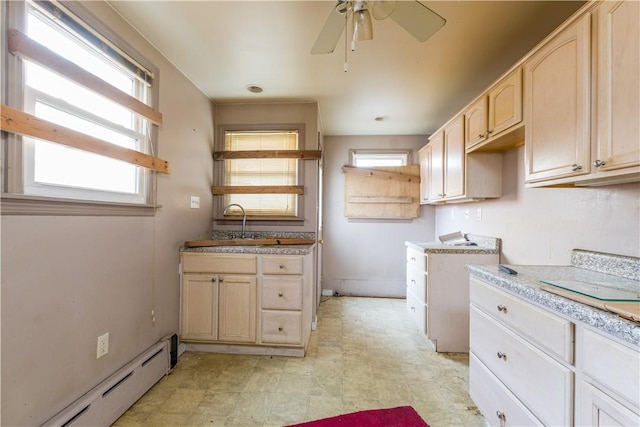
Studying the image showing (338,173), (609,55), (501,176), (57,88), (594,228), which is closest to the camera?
(609,55)

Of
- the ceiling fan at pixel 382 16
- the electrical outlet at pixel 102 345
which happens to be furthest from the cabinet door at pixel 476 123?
the electrical outlet at pixel 102 345

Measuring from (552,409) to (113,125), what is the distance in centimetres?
265

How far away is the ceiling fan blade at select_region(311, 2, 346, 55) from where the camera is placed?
1.29 meters

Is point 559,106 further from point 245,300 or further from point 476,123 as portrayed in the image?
point 245,300

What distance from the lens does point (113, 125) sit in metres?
1.67

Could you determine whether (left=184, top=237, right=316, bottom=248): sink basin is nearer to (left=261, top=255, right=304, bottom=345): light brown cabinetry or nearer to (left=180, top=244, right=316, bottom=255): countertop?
(left=180, top=244, right=316, bottom=255): countertop

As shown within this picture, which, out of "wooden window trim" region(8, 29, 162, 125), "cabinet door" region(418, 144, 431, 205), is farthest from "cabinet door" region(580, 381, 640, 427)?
"cabinet door" region(418, 144, 431, 205)

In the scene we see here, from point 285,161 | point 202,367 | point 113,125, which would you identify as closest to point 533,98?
point 285,161

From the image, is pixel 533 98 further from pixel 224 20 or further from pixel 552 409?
pixel 224 20

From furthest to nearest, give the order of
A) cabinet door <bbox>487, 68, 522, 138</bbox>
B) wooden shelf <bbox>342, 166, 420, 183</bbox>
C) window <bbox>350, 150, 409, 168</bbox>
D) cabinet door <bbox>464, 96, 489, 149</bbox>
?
1. window <bbox>350, 150, 409, 168</bbox>
2. wooden shelf <bbox>342, 166, 420, 183</bbox>
3. cabinet door <bbox>464, 96, 489, 149</bbox>
4. cabinet door <bbox>487, 68, 522, 138</bbox>

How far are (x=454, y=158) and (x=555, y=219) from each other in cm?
108

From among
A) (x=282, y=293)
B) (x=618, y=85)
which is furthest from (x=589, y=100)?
(x=282, y=293)

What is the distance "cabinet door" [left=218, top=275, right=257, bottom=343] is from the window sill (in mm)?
934

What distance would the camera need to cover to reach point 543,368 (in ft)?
3.46
